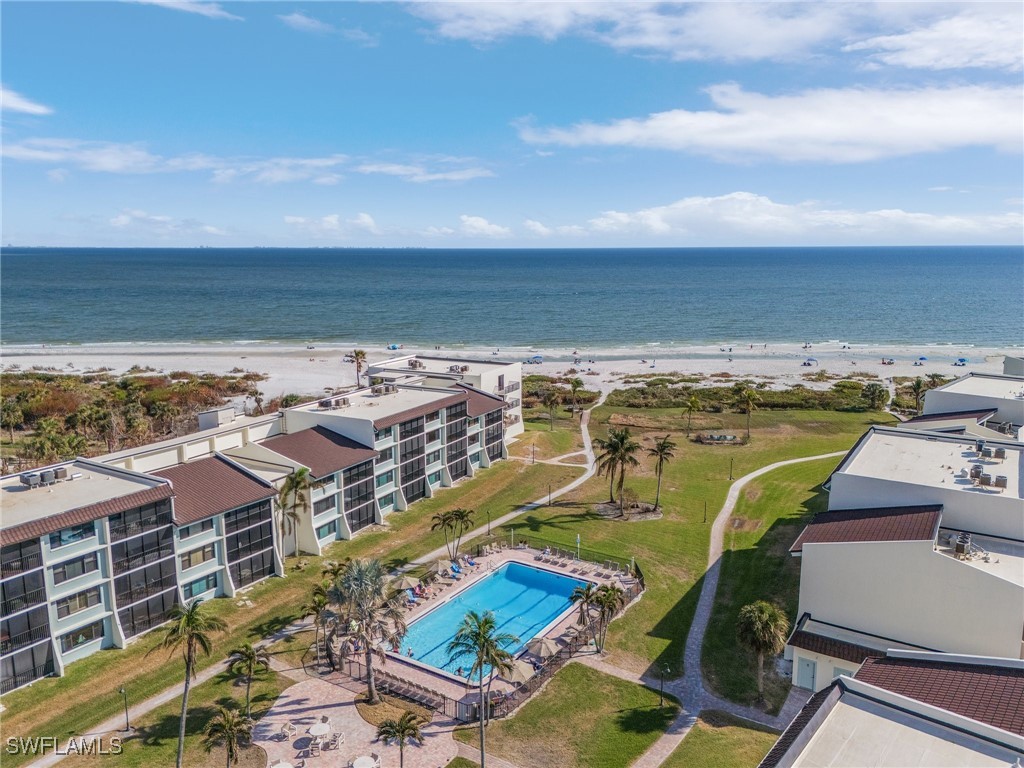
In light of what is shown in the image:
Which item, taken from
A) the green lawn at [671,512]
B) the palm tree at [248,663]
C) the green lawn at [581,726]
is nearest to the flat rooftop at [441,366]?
the green lawn at [671,512]

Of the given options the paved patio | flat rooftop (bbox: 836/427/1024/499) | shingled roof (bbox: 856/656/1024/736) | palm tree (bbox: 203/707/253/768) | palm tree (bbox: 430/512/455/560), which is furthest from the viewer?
palm tree (bbox: 430/512/455/560)

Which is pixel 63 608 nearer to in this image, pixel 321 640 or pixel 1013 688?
pixel 321 640

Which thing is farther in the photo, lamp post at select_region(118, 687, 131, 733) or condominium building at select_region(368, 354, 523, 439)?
condominium building at select_region(368, 354, 523, 439)

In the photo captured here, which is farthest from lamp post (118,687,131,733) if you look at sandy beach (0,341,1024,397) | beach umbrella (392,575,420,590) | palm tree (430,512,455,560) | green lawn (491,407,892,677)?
sandy beach (0,341,1024,397)

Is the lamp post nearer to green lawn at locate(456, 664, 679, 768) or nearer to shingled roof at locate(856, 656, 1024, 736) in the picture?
green lawn at locate(456, 664, 679, 768)

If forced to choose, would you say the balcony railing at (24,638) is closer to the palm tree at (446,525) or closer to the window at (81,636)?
the window at (81,636)
